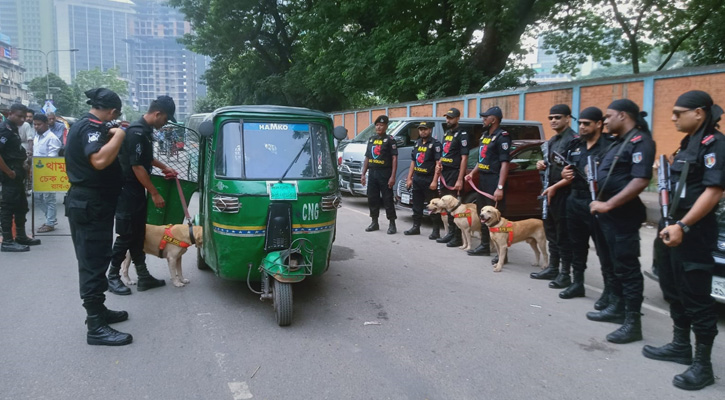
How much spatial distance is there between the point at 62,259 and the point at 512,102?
40.6 ft

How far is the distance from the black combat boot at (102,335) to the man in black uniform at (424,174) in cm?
525

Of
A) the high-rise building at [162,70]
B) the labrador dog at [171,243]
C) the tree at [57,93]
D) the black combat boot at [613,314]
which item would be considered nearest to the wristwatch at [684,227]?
the black combat boot at [613,314]

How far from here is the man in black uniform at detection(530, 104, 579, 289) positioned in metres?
5.44

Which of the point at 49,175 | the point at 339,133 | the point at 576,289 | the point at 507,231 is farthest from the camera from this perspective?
the point at 49,175

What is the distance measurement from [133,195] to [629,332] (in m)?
4.71

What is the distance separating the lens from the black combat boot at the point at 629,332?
416cm

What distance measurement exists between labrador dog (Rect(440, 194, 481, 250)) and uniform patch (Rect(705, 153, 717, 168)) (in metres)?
4.11

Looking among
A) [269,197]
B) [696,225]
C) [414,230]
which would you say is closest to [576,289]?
[696,225]

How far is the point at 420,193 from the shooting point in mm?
8492

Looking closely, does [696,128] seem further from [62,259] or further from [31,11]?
[31,11]

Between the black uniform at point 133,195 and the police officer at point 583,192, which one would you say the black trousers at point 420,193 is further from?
the black uniform at point 133,195

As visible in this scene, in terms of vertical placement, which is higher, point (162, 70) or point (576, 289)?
point (162, 70)

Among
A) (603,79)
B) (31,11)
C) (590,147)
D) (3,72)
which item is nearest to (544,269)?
(590,147)

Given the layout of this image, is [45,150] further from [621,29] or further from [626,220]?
[621,29]
